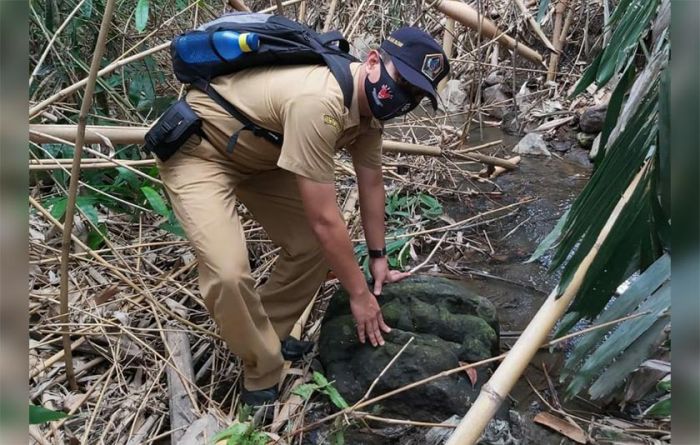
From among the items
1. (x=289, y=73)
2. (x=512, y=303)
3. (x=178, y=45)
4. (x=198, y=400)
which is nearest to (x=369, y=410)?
(x=198, y=400)

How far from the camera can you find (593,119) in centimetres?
529

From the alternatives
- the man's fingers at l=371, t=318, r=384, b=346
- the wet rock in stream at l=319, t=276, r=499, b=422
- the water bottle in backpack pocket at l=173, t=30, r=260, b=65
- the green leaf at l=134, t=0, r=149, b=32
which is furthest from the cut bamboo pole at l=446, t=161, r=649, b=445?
the green leaf at l=134, t=0, r=149, b=32

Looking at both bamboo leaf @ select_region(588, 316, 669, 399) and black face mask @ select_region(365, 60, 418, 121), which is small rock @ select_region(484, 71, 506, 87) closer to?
black face mask @ select_region(365, 60, 418, 121)

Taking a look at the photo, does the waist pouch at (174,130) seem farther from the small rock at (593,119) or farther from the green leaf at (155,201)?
the small rock at (593,119)

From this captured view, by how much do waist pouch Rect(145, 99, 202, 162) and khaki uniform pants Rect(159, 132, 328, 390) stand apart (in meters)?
0.06

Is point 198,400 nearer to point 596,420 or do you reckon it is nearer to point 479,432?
point 479,432

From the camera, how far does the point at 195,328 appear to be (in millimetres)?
2748

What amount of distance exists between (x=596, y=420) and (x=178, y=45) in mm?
2085

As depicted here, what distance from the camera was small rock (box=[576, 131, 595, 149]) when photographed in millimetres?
5246

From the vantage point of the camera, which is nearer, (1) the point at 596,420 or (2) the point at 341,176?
(1) the point at 596,420

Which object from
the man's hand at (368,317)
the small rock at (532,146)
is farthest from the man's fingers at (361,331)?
the small rock at (532,146)

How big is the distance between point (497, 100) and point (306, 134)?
16.0 ft

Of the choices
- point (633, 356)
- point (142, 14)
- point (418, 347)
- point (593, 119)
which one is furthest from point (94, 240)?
point (593, 119)

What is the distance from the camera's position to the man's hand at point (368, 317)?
2.34m
